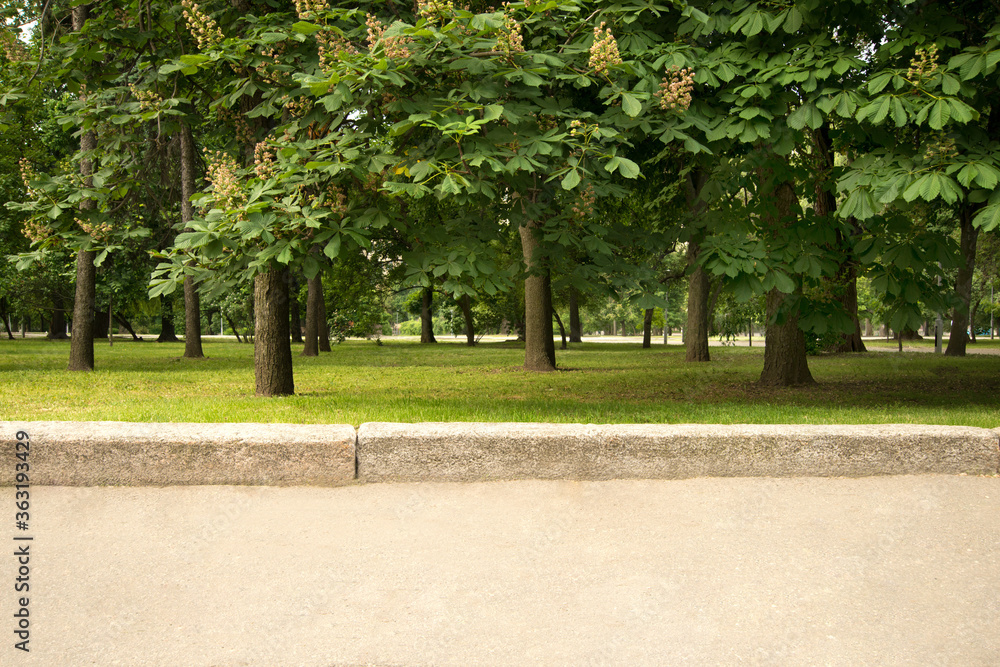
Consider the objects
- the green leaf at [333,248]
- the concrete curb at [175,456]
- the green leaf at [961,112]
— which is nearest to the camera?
the concrete curb at [175,456]

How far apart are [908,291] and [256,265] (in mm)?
6907

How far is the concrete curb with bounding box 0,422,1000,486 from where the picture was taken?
460 centimetres

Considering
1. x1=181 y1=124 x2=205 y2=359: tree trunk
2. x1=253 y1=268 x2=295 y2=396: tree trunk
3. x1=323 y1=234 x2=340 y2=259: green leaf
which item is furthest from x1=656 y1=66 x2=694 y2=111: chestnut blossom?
x1=181 y1=124 x2=205 y2=359: tree trunk

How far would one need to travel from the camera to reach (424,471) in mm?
4754

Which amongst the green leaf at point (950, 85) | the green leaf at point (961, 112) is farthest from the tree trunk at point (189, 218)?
the green leaf at point (961, 112)

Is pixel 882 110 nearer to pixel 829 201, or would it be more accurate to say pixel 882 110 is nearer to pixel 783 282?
pixel 783 282

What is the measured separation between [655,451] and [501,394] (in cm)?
574

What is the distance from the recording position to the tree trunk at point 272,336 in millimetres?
9641

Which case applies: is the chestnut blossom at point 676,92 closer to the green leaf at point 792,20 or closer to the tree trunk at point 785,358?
the green leaf at point 792,20

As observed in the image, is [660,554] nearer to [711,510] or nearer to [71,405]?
[711,510]

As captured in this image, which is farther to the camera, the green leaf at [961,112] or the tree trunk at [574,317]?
the tree trunk at [574,317]

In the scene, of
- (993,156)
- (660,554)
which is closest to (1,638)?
(660,554)

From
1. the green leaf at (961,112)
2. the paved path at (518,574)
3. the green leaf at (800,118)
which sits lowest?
the paved path at (518,574)

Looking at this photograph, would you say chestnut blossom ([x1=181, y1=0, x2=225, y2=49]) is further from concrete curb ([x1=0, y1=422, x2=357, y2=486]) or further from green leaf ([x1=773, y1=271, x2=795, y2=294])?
green leaf ([x1=773, y1=271, x2=795, y2=294])
